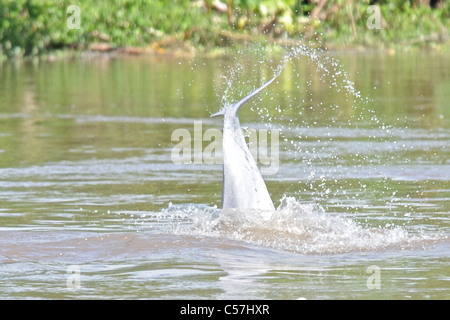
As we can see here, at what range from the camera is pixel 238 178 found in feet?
23.7

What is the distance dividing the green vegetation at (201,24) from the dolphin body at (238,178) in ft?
67.7

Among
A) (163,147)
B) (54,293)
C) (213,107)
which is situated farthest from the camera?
(213,107)

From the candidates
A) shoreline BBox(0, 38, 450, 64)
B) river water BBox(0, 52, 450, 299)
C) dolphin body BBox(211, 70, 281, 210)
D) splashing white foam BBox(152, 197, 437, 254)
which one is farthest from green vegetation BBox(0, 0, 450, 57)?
dolphin body BBox(211, 70, 281, 210)

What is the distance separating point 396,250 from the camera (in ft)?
22.4

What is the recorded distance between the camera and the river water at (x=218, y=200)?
606cm

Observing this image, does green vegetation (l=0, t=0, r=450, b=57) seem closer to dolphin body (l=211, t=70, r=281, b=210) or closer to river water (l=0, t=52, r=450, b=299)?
river water (l=0, t=52, r=450, b=299)

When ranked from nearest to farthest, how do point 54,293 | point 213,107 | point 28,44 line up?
point 54,293 < point 213,107 < point 28,44

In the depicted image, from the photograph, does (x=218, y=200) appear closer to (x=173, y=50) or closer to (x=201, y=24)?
(x=201, y=24)

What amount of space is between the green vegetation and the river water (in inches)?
438

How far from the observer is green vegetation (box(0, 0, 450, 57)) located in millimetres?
28969

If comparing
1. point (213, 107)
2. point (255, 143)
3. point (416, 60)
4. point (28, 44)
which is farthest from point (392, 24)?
point (255, 143)

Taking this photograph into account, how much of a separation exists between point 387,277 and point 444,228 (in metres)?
1.51

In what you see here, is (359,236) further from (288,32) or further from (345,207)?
(288,32)

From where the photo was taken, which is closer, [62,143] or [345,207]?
[345,207]
